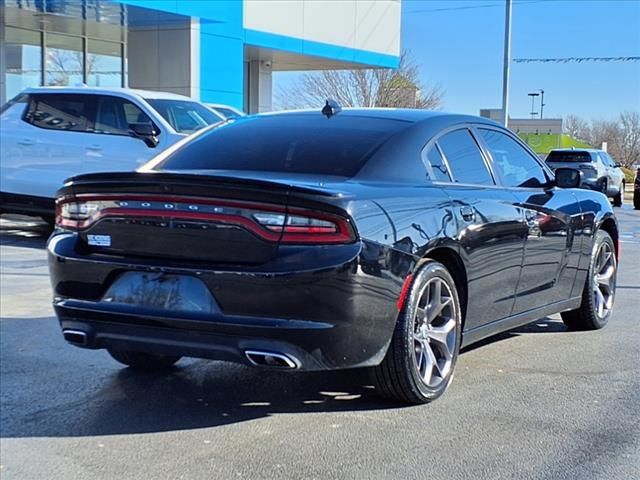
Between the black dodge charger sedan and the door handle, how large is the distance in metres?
0.01

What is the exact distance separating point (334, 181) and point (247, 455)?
1.39 m

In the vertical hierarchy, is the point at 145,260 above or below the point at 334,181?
below

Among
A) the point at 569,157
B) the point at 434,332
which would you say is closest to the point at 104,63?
the point at 569,157

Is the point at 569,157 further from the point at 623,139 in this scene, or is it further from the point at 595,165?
the point at 623,139

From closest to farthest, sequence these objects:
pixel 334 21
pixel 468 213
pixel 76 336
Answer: pixel 76 336 < pixel 468 213 < pixel 334 21

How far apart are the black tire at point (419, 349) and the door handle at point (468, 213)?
1.18 feet

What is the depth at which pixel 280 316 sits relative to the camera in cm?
394

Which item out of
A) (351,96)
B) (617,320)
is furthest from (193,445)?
(351,96)

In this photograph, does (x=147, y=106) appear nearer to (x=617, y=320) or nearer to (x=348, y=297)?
(x=617, y=320)

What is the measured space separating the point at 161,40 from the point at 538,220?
1555cm

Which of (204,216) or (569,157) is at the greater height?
(569,157)

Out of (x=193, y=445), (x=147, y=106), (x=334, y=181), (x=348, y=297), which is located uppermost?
(x=147, y=106)

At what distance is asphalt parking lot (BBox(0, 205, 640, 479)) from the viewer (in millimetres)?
3875

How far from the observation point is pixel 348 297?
394cm
